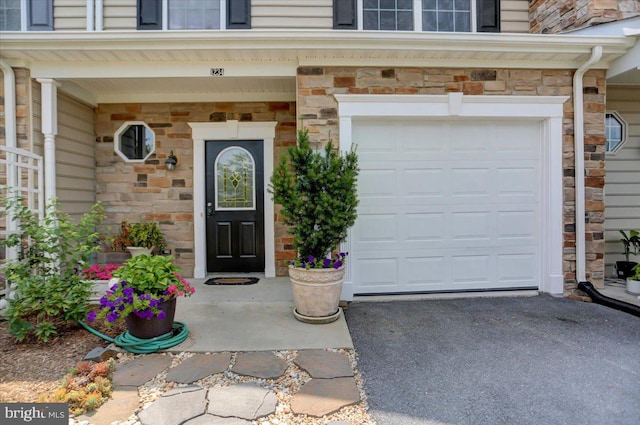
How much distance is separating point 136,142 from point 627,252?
616 centimetres

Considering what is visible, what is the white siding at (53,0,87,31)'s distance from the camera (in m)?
4.23

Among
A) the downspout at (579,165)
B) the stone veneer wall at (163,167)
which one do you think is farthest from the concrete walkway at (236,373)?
the downspout at (579,165)

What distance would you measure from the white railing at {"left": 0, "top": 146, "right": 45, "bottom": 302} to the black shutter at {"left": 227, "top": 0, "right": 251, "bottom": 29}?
2.56 meters

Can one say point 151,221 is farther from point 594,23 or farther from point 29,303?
point 594,23

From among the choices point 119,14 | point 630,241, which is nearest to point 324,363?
point 630,241

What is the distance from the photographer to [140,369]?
2176 millimetres

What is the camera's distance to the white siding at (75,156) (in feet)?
12.5

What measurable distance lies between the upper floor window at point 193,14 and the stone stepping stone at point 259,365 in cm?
374

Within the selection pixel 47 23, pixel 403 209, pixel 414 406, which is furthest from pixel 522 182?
pixel 47 23

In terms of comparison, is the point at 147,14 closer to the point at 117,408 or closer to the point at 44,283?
the point at 44,283

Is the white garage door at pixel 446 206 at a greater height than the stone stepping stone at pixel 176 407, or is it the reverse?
the white garage door at pixel 446 206

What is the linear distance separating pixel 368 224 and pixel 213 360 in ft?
6.40

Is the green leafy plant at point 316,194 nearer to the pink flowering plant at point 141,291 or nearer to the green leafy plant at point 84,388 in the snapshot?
the pink flowering plant at point 141,291

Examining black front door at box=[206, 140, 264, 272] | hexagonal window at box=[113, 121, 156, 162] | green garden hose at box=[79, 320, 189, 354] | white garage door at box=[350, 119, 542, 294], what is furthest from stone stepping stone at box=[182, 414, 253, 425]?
hexagonal window at box=[113, 121, 156, 162]
